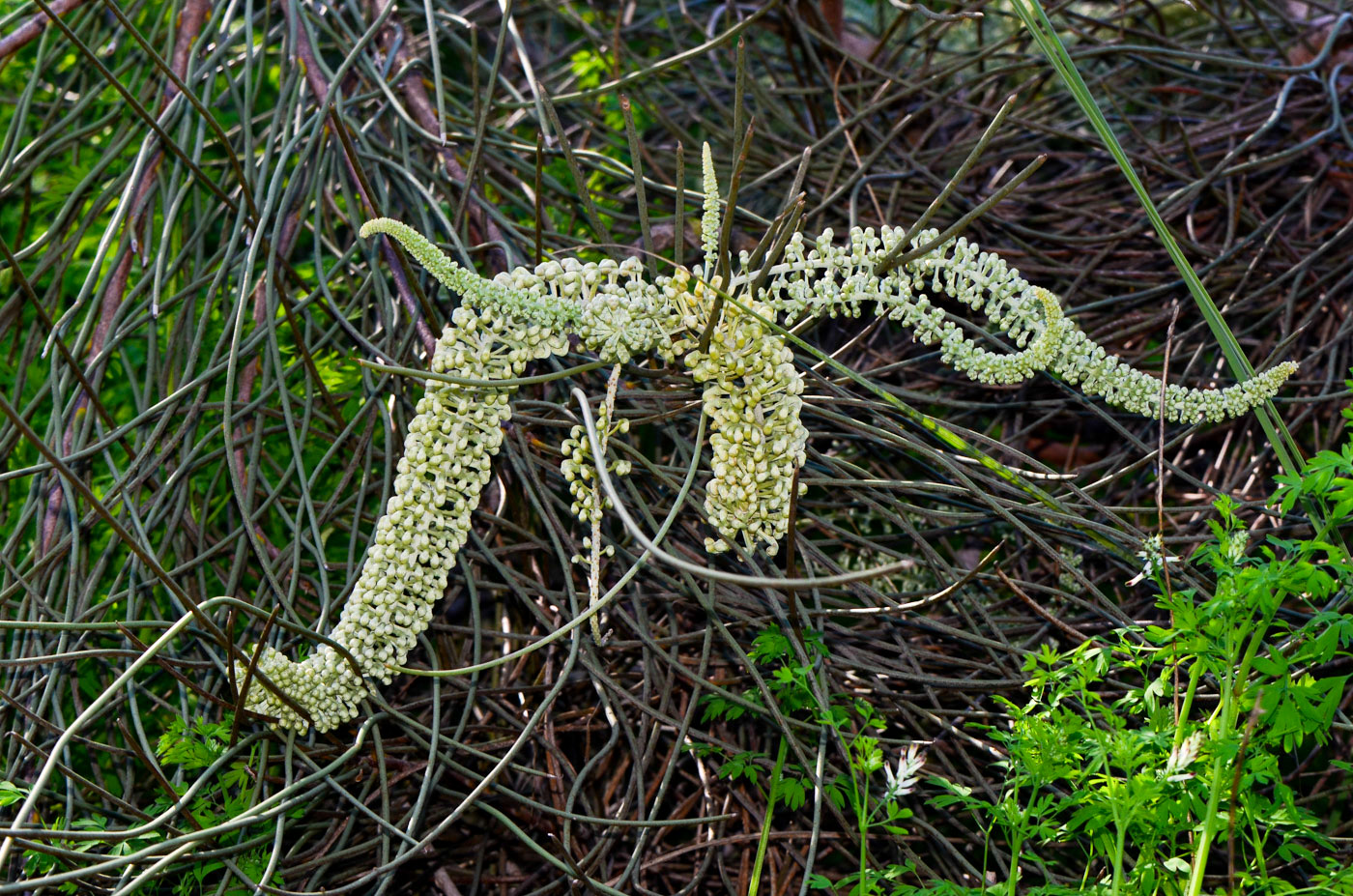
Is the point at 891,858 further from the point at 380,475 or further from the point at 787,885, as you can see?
the point at 380,475

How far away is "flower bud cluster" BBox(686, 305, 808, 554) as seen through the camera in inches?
40.4

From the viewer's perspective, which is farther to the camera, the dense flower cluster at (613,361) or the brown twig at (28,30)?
the brown twig at (28,30)

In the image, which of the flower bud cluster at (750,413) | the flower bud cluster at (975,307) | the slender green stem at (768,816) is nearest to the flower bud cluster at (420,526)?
the flower bud cluster at (750,413)

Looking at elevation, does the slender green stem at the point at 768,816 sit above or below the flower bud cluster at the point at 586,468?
below

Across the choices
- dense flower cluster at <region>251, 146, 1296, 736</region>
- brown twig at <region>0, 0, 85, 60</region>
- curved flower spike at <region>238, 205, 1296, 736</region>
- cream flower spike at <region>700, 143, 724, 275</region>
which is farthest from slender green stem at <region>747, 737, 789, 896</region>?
brown twig at <region>0, 0, 85, 60</region>

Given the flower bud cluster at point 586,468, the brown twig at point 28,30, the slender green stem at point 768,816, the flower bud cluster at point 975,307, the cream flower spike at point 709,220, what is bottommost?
the slender green stem at point 768,816

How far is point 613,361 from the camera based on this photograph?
1093 mm

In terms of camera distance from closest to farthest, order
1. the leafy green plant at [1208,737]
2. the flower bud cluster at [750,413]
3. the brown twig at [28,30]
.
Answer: the leafy green plant at [1208,737] → the flower bud cluster at [750,413] → the brown twig at [28,30]

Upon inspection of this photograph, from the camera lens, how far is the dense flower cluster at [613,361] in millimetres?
1026

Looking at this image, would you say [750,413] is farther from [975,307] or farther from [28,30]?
[28,30]

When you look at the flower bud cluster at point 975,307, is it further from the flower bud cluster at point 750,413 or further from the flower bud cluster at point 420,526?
the flower bud cluster at point 420,526

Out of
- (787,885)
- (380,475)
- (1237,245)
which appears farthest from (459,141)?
(1237,245)

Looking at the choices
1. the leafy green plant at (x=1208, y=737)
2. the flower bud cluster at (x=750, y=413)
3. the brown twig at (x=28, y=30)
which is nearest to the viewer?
the leafy green plant at (x=1208, y=737)

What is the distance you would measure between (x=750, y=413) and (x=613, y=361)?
17 centimetres
